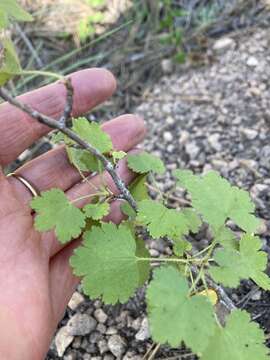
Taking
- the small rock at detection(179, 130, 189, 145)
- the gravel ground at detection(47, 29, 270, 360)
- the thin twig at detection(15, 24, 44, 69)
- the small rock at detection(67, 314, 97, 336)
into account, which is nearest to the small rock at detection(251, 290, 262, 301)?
the gravel ground at detection(47, 29, 270, 360)

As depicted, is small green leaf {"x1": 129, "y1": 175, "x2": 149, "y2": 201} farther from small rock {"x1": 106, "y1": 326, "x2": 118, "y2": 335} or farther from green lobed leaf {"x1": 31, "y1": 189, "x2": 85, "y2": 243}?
small rock {"x1": 106, "y1": 326, "x2": 118, "y2": 335}

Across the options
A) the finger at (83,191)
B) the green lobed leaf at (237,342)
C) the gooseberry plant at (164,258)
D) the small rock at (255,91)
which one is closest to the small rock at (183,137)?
the small rock at (255,91)

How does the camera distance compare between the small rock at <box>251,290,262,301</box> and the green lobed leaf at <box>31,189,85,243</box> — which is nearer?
the green lobed leaf at <box>31,189,85,243</box>

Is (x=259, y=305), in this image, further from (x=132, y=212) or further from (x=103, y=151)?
(x=103, y=151)

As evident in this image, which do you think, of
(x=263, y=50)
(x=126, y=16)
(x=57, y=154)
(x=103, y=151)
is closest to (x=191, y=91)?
(x=263, y=50)

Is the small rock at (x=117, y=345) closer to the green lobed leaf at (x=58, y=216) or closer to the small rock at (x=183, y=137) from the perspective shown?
the green lobed leaf at (x=58, y=216)

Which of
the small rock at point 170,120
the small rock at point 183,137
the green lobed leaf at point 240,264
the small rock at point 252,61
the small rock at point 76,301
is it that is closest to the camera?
the green lobed leaf at point 240,264
